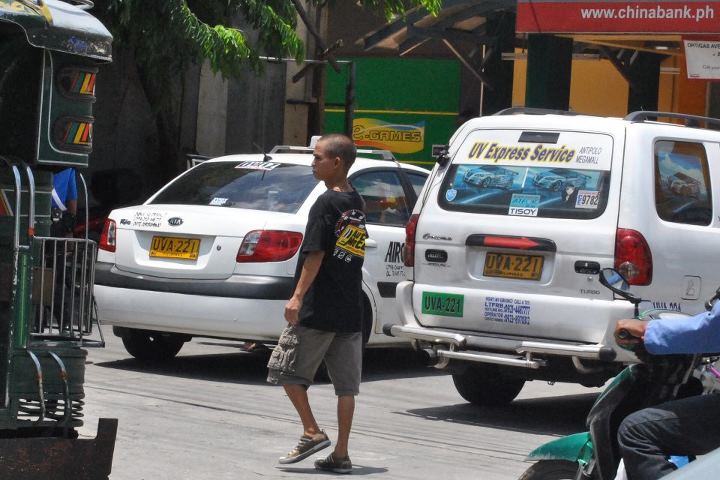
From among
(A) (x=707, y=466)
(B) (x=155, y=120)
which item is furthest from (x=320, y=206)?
(B) (x=155, y=120)

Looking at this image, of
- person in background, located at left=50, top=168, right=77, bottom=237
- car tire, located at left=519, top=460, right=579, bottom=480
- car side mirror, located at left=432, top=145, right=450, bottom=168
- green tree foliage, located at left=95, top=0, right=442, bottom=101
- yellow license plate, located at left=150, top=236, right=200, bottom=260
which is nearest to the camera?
car tire, located at left=519, top=460, right=579, bottom=480

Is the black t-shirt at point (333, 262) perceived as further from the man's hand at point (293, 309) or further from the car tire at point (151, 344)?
the car tire at point (151, 344)

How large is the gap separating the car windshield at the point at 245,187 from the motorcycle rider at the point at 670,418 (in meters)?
5.27

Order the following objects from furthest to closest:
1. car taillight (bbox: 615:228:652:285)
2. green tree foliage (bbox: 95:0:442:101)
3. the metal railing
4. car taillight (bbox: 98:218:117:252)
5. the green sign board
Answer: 1. the green sign board
2. green tree foliage (bbox: 95:0:442:101)
3. car taillight (bbox: 98:218:117:252)
4. car taillight (bbox: 615:228:652:285)
5. the metal railing

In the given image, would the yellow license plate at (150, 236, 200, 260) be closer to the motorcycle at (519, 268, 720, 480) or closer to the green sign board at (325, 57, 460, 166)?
the motorcycle at (519, 268, 720, 480)

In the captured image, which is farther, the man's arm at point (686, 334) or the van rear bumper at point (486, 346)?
the van rear bumper at point (486, 346)

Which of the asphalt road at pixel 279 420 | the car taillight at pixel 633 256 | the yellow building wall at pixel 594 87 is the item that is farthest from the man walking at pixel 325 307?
the yellow building wall at pixel 594 87

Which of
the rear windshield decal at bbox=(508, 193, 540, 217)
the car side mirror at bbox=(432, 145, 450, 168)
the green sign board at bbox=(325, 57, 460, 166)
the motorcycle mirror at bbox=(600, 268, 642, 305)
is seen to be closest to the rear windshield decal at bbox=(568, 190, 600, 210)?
the rear windshield decal at bbox=(508, 193, 540, 217)

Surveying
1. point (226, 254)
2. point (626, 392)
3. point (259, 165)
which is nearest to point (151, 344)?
point (226, 254)

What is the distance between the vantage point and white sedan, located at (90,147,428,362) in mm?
9320

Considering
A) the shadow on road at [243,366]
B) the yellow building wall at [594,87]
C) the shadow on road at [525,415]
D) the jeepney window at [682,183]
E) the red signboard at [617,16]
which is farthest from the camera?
the yellow building wall at [594,87]

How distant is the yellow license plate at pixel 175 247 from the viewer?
9461mm

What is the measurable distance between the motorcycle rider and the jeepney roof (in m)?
2.30

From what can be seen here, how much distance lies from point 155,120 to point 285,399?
1031 cm
